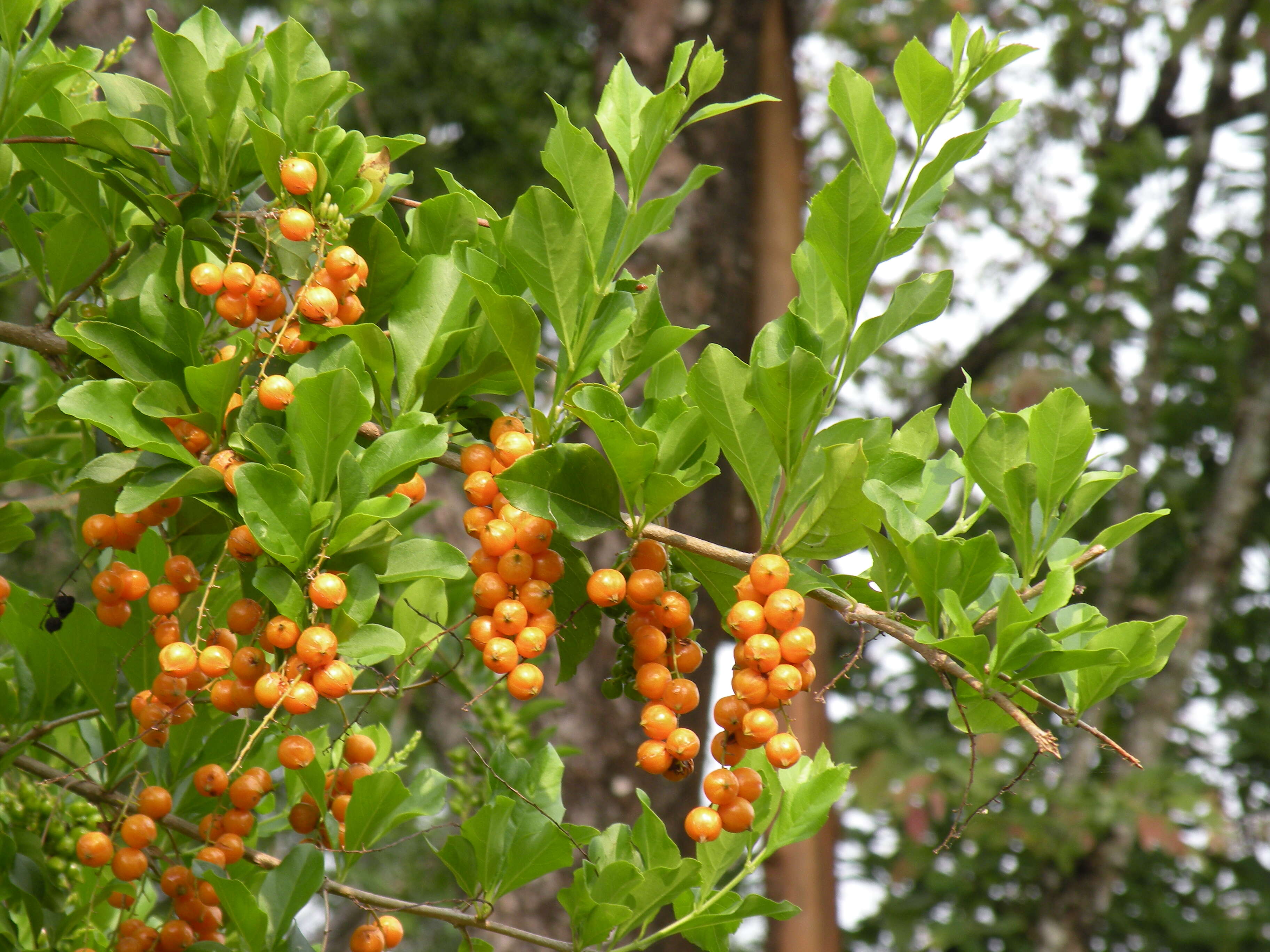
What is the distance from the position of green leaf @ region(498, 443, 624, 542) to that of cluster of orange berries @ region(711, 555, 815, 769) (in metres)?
0.14

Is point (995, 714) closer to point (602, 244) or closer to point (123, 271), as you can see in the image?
point (602, 244)

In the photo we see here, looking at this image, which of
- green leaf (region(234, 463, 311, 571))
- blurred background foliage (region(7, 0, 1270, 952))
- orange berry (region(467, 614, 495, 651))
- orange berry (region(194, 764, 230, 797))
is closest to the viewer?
green leaf (region(234, 463, 311, 571))

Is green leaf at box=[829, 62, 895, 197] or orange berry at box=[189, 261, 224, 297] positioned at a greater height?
green leaf at box=[829, 62, 895, 197]

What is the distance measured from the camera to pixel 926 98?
0.92 metres

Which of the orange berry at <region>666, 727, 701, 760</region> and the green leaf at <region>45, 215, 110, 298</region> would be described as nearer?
the orange berry at <region>666, 727, 701, 760</region>

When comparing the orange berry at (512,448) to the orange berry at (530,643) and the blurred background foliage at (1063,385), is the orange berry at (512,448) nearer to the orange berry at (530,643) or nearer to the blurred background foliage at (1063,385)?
the orange berry at (530,643)

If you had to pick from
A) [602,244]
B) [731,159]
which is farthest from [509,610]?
Result: [731,159]

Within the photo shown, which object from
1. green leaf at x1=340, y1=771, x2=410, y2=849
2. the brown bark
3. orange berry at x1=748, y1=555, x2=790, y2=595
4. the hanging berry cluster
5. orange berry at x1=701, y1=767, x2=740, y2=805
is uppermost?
orange berry at x1=748, y1=555, x2=790, y2=595

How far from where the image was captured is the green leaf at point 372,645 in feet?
2.94

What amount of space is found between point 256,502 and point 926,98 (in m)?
0.65

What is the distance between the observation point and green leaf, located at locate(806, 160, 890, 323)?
34.6 inches

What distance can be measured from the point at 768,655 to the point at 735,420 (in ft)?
0.65

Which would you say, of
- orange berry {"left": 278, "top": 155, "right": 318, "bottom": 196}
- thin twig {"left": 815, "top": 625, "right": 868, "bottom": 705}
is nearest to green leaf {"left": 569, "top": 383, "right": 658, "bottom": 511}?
thin twig {"left": 815, "top": 625, "right": 868, "bottom": 705}

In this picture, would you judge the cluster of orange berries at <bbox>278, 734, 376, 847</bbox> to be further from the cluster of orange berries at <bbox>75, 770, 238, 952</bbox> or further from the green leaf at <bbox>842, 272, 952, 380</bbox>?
the green leaf at <bbox>842, 272, 952, 380</bbox>
